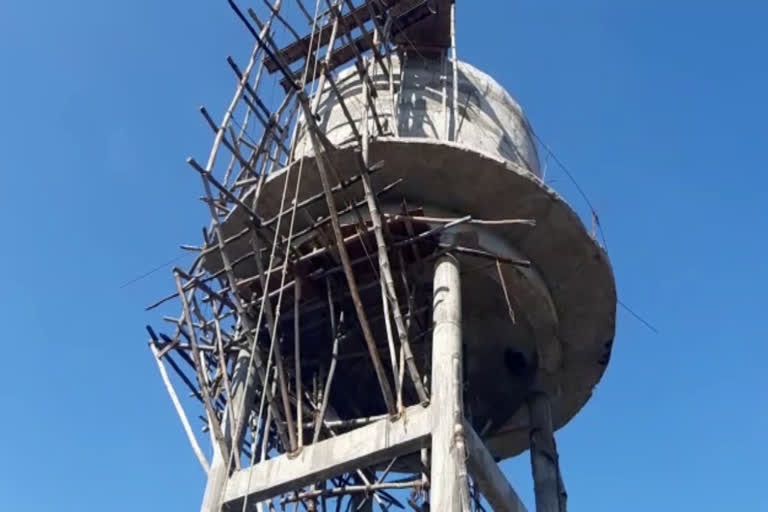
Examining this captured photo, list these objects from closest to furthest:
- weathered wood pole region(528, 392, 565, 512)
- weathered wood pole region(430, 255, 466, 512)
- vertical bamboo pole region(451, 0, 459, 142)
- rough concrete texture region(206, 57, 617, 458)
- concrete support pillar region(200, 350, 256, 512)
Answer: weathered wood pole region(430, 255, 466, 512), concrete support pillar region(200, 350, 256, 512), rough concrete texture region(206, 57, 617, 458), weathered wood pole region(528, 392, 565, 512), vertical bamboo pole region(451, 0, 459, 142)

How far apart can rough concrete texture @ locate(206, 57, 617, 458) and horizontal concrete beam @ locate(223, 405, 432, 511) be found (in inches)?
92.8

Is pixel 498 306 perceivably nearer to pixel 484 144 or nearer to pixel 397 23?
pixel 484 144

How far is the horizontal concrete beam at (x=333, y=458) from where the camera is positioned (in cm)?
910

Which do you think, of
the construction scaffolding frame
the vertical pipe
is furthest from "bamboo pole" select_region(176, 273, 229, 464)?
the vertical pipe

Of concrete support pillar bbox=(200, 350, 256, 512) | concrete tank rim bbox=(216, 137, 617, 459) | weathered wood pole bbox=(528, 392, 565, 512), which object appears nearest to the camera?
concrete support pillar bbox=(200, 350, 256, 512)

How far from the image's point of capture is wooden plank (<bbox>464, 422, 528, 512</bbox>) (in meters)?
9.12

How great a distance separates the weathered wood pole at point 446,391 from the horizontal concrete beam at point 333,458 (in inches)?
8.4

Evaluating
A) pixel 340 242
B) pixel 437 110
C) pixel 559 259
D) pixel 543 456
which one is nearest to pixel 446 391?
pixel 340 242

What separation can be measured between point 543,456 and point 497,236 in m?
2.97

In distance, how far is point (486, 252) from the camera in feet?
37.0

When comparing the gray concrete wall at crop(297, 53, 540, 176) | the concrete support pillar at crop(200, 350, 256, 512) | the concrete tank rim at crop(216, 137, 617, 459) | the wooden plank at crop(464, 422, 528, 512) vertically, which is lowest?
the wooden plank at crop(464, 422, 528, 512)

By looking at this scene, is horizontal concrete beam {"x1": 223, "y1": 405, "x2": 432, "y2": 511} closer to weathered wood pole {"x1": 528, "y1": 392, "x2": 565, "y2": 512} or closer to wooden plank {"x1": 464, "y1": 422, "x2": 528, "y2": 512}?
wooden plank {"x1": 464, "y1": 422, "x2": 528, "y2": 512}

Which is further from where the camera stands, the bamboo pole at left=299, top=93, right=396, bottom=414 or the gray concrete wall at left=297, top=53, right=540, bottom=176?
the gray concrete wall at left=297, top=53, right=540, bottom=176

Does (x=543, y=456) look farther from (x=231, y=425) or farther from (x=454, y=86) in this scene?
(x=454, y=86)
